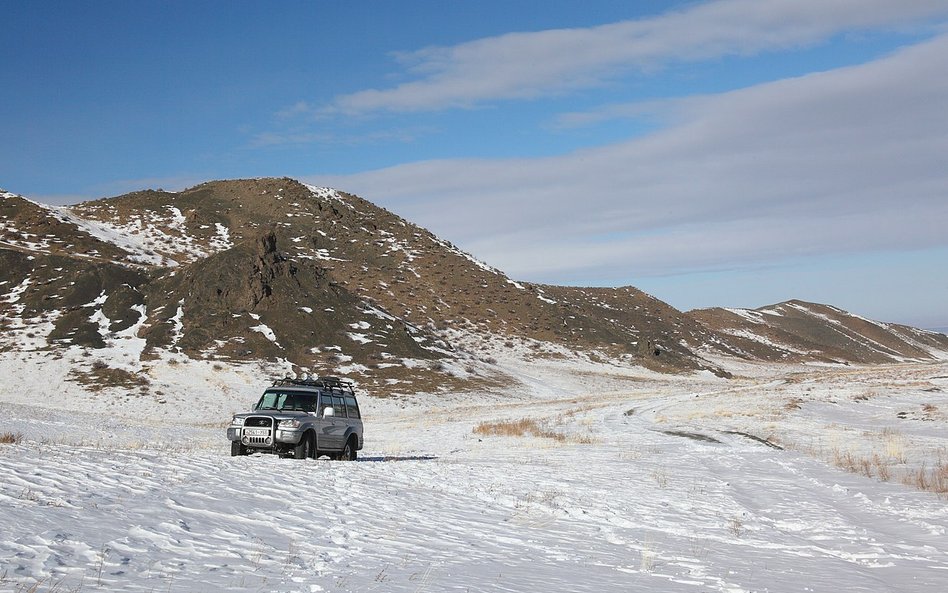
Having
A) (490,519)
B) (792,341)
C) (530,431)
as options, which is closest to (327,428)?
(490,519)

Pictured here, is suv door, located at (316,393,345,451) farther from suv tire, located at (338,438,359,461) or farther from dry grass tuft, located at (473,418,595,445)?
dry grass tuft, located at (473,418,595,445)

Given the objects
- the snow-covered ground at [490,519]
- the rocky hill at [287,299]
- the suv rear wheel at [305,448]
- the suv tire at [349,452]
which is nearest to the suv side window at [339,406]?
the suv tire at [349,452]

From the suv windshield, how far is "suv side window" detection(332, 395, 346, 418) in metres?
0.87

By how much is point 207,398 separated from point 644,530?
44.6 m

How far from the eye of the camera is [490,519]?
43.3ft

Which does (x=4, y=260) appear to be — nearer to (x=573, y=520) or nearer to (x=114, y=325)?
(x=114, y=325)

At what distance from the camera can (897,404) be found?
4312 centimetres

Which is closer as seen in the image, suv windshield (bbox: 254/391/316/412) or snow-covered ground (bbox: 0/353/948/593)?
snow-covered ground (bbox: 0/353/948/593)

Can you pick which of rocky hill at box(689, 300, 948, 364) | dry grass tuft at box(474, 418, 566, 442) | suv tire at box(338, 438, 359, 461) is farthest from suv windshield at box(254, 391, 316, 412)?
rocky hill at box(689, 300, 948, 364)

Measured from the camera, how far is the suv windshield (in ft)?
70.8

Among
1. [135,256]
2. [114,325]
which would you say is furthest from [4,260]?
[114,325]

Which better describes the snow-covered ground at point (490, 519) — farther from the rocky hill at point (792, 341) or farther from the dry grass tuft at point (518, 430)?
the rocky hill at point (792, 341)

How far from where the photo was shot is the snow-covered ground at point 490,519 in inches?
321

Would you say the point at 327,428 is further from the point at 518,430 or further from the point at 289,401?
the point at 518,430
